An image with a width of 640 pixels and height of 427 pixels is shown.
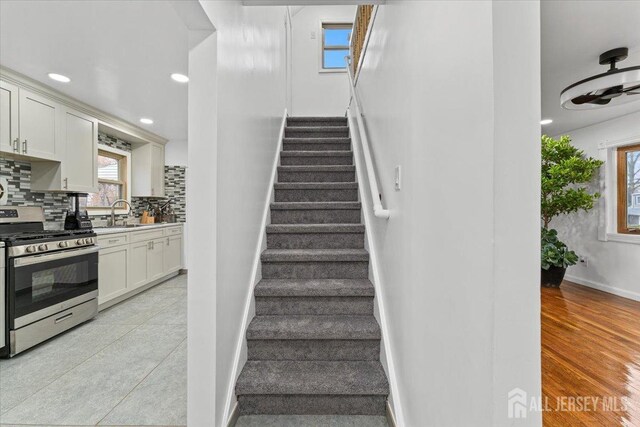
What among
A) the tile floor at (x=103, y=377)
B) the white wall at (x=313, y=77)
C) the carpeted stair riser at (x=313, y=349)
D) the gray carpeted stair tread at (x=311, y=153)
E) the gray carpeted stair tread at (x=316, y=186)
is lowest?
the tile floor at (x=103, y=377)

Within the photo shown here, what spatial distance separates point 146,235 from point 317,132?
8.69 ft

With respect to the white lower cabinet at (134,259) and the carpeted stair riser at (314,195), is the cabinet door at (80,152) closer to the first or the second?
the white lower cabinet at (134,259)

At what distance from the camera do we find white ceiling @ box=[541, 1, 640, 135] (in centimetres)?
177

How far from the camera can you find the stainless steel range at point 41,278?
2.12 metres

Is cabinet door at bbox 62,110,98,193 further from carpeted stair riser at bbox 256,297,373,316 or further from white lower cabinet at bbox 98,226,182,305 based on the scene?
carpeted stair riser at bbox 256,297,373,316

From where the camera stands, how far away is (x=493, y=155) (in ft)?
2.08

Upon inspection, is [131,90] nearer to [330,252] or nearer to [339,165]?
[339,165]

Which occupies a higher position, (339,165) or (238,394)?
(339,165)

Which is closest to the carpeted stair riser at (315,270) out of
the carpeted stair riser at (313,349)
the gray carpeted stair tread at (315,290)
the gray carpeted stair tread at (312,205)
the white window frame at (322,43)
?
the gray carpeted stair tread at (315,290)

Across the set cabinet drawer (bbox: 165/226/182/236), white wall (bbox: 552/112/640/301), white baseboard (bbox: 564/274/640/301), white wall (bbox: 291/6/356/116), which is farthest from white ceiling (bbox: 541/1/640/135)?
cabinet drawer (bbox: 165/226/182/236)

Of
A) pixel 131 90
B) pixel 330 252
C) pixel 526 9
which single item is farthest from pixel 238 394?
pixel 131 90

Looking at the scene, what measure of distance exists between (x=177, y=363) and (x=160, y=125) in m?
3.43

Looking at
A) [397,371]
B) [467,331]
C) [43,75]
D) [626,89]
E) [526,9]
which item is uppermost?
[43,75]

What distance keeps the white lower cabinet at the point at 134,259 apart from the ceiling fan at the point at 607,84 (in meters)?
4.77
